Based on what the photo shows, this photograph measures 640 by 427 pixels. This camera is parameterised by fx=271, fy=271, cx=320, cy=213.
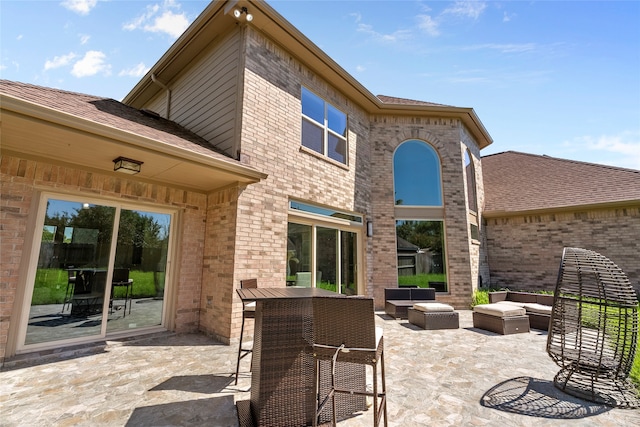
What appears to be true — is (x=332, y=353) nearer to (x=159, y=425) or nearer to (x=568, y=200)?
(x=159, y=425)

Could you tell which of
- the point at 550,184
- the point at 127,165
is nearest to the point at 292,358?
the point at 127,165

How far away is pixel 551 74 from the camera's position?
290 inches

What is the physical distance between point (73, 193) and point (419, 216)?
887 centimetres

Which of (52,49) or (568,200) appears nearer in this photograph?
(52,49)

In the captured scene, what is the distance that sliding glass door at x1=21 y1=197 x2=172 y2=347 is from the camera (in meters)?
4.22

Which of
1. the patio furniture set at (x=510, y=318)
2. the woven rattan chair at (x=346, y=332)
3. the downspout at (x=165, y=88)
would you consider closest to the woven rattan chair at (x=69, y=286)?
the woven rattan chair at (x=346, y=332)

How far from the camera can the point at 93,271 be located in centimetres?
468

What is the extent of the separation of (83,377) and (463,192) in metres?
10.3

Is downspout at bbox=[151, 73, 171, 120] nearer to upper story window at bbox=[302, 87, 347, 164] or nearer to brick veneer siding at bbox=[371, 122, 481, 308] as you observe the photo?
upper story window at bbox=[302, 87, 347, 164]

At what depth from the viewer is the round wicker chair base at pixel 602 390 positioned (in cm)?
297

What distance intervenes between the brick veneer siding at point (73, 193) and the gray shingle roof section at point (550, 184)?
36.9 feet

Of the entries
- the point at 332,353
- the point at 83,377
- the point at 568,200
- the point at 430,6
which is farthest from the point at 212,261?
the point at 568,200

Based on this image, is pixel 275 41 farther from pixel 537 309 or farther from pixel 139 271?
pixel 537 309

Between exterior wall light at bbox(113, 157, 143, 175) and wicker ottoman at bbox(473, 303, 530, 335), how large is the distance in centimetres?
752
